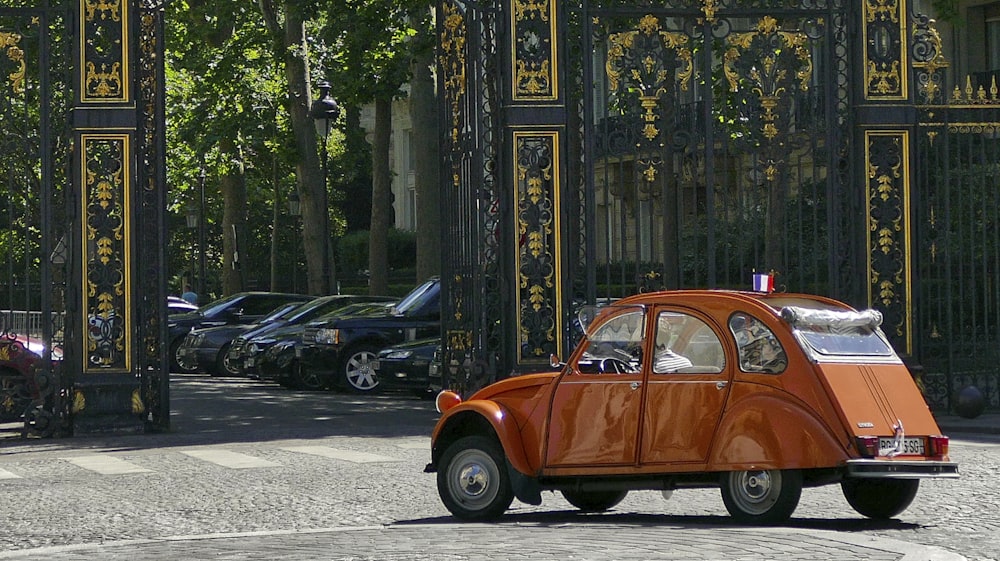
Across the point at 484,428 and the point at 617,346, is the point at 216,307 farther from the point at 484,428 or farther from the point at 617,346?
the point at 617,346

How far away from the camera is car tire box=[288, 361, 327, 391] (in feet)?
93.0

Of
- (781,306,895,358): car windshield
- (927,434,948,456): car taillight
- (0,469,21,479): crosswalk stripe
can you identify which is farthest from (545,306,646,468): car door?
(0,469,21,479): crosswalk stripe

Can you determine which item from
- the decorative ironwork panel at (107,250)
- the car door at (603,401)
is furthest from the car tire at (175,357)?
the car door at (603,401)

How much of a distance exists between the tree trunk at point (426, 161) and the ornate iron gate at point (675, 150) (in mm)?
11909

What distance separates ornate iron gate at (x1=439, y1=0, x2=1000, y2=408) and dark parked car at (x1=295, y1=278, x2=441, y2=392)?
5993 mm

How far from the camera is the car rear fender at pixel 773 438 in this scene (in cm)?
1034

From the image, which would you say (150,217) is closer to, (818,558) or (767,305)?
Answer: (767,305)

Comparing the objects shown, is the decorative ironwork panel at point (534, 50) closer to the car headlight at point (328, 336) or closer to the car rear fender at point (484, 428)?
the car rear fender at point (484, 428)

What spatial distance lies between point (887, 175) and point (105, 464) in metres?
9.14

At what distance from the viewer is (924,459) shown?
1066cm

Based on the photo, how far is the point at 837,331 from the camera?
1105cm

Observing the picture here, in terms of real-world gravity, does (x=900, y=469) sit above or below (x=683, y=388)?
below

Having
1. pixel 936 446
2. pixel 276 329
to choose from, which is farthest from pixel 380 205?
pixel 936 446

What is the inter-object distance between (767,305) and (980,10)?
30.7 metres
